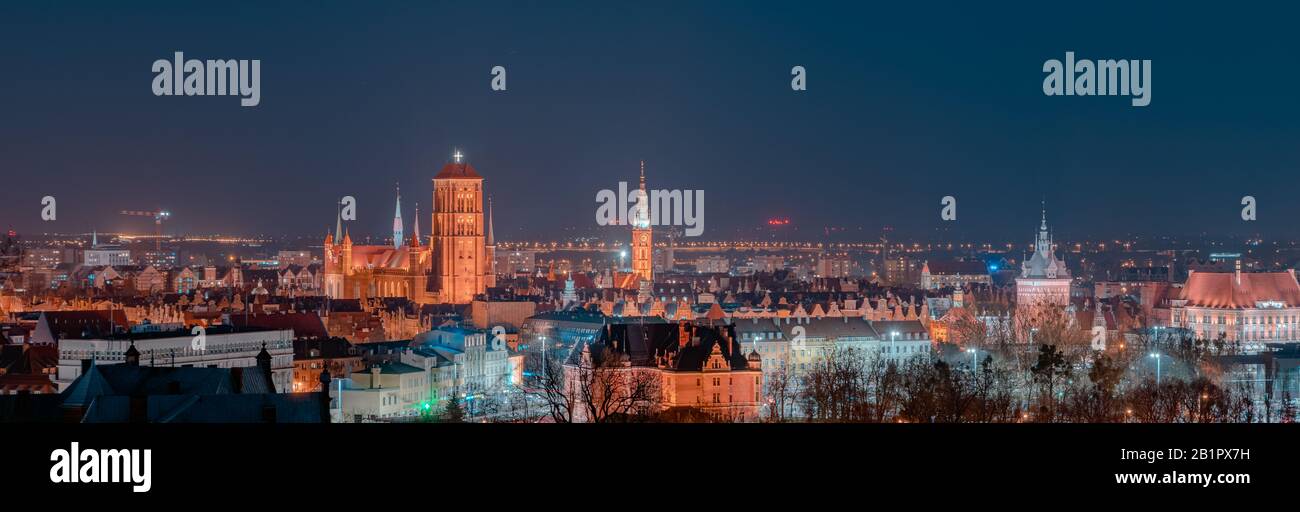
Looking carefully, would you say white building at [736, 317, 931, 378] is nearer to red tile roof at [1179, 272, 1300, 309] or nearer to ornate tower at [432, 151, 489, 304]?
red tile roof at [1179, 272, 1300, 309]

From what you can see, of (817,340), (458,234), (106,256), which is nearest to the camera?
(817,340)

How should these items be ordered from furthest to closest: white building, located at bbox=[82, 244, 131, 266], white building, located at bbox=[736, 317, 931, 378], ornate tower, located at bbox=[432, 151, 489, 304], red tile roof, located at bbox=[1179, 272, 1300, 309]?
white building, located at bbox=[82, 244, 131, 266] → ornate tower, located at bbox=[432, 151, 489, 304] → red tile roof, located at bbox=[1179, 272, 1300, 309] → white building, located at bbox=[736, 317, 931, 378]

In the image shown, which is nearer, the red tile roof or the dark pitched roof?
the red tile roof

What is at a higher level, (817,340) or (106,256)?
(106,256)

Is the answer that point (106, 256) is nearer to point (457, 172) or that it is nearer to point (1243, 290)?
point (457, 172)

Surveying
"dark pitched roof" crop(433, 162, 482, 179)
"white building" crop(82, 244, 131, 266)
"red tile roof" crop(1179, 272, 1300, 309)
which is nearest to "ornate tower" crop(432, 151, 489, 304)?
"dark pitched roof" crop(433, 162, 482, 179)

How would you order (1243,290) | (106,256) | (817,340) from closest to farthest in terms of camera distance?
1. (817,340)
2. (1243,290)
3. (106,256)

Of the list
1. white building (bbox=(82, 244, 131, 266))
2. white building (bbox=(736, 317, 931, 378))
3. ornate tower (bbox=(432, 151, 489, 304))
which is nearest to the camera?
white building (bbox=(736, 317, 931, 378))

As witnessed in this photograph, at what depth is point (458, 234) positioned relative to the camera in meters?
91.3

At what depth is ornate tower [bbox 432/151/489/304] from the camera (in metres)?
90.7

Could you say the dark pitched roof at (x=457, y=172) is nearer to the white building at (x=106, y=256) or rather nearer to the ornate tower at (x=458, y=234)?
the ornate tower at (x=458, y=234)

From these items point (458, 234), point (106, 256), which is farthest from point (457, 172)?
point (106, 256)

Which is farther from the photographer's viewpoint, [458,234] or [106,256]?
[106,256]
